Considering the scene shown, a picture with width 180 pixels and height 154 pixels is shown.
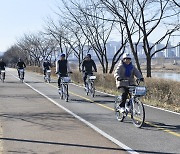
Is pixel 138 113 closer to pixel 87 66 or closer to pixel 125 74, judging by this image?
pixel 125 74

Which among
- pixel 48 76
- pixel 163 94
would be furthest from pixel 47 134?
pixel 48 76

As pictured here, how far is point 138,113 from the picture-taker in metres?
9.11

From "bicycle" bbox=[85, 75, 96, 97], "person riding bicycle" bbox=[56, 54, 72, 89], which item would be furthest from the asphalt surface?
"bicycle" bbox=[85, 75, 96, 97]

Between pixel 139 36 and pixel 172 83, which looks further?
pixel 139 36

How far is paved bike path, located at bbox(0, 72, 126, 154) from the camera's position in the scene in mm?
6871

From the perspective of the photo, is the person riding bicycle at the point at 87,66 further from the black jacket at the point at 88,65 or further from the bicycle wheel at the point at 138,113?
the bicycle wheel at the point at 138,113

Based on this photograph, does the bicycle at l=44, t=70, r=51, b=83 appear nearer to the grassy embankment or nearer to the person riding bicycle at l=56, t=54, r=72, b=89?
the person riding bicycle at l=56, t=54, r=72, b=89

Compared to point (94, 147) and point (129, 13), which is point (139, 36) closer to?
point (129, 13)

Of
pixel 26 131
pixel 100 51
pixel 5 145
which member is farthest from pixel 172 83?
pixel 100 51

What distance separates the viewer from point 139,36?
70.8 ft

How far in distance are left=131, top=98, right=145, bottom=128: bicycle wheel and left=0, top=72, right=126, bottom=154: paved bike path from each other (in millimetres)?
1160

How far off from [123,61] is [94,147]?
318 cm

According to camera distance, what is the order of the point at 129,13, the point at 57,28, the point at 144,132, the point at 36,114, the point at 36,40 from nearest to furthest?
the point at 144,132
the point at 36,114
the point at 129,13
the point at 57,28
the point at 36,40

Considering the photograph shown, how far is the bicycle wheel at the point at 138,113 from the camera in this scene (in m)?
8.89
